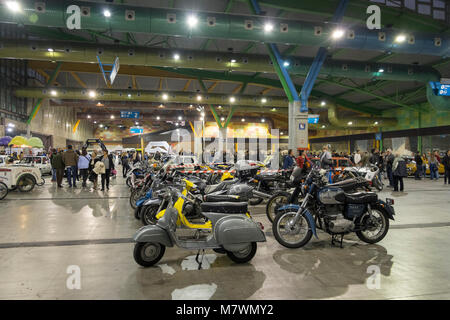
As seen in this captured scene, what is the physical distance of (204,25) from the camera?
391 inches

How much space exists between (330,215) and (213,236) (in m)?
2.07

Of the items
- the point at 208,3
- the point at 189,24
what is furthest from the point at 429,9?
the point at 189,24

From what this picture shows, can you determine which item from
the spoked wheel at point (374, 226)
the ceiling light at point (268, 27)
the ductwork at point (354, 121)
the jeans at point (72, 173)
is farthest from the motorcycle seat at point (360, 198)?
the ductwork at point (354, 121)

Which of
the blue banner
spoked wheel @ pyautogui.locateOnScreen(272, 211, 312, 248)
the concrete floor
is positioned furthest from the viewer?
the blue banner

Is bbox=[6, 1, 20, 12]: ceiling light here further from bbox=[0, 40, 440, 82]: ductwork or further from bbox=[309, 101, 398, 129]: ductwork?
bbox=[309, 101, 398, 129]: ductwork

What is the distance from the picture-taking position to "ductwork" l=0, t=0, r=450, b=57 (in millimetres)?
9102

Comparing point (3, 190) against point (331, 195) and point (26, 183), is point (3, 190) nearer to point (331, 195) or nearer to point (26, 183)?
point (26, 183)

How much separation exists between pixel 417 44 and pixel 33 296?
14395mm

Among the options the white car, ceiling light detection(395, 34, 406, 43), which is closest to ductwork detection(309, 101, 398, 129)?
ceiling light detection(395, 34, 406, 43)

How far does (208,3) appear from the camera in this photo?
1223 cm

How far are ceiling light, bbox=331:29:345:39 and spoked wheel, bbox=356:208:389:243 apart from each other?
A: 798cm

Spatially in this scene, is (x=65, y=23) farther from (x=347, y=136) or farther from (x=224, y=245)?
(x=347, y=136)

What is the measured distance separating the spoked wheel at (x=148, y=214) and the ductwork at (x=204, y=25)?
6.79 meters

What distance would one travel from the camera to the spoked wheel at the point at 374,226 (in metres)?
4.86
